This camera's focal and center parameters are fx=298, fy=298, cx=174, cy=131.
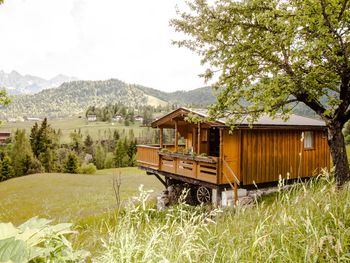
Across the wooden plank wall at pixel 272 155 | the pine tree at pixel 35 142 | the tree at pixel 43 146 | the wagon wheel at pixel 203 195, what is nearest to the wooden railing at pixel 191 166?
the wagon wheel at pixel 203 195

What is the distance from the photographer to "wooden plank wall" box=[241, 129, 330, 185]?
14594 mm

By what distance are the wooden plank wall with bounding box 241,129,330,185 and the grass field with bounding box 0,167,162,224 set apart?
9.10m

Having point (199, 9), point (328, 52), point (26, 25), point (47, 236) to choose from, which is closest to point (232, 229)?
point (47, 236)

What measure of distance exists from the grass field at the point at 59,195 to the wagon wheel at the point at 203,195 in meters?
5.93

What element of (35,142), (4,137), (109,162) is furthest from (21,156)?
(4,137)

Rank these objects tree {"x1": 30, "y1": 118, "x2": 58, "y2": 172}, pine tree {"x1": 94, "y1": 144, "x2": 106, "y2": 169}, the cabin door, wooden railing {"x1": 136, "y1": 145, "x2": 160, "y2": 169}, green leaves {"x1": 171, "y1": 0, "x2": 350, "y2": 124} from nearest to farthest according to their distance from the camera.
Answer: green leaves {"x1": 171, "y1": 0, "x2": 350, "y2": 124}
the cabin door
wooden railing {"x1": 136, "y1": 145, "x2": 160, "y2": 169}
tree {"x1": 30, "y1": 118, "x2": 58, "y2": 172}
pine tree {"x1": 94, "y1": 144, "x2": 106, "y2": 169}

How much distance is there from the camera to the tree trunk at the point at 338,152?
342 inches

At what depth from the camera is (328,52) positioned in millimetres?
8023

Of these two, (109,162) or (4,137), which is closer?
(109,162)

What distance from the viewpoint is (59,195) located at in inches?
1085

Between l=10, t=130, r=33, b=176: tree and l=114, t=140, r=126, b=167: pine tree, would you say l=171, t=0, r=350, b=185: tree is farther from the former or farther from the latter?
l=114, t=140, r=126, b=167: pine tree

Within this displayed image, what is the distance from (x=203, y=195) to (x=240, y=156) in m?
3.15

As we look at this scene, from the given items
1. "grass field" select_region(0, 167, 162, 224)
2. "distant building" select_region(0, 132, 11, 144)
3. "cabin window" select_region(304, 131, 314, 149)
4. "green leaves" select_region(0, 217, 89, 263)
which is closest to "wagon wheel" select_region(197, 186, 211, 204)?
"grass field" select_region(0, 167, 162, 224)

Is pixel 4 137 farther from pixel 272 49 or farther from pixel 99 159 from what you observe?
pixel 272 49
